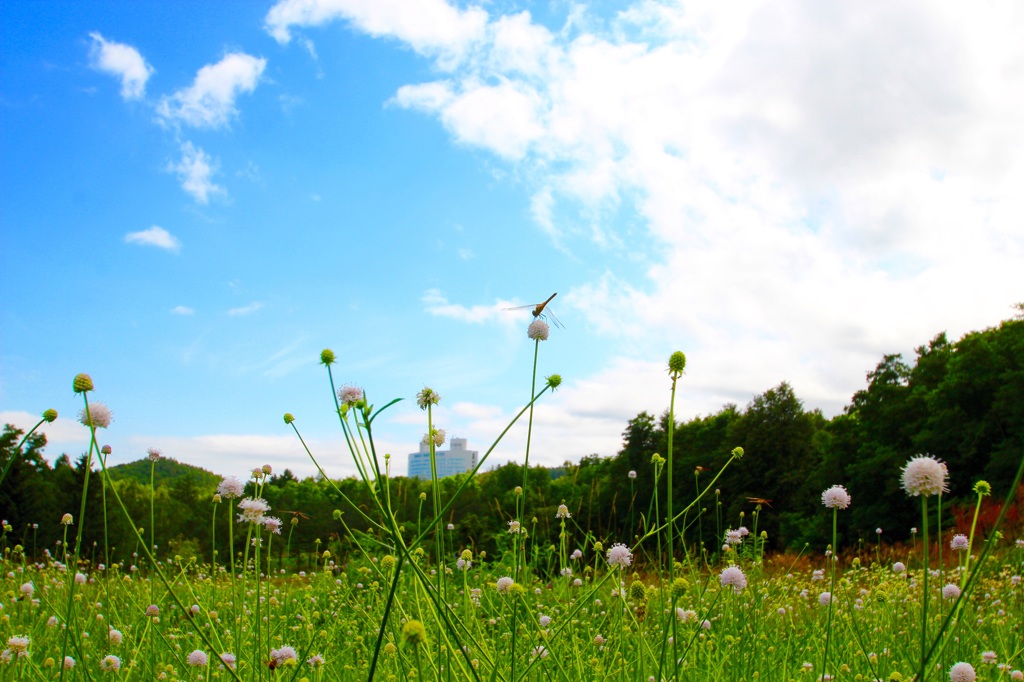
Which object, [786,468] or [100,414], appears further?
Answer: [786,468]

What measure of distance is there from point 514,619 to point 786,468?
28481 millimetres

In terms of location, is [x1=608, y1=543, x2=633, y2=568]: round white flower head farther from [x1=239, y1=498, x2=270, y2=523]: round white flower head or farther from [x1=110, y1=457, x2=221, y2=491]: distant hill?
[x1=110, y1=457, x2=221, y2=491]: distant hill

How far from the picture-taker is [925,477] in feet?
5.54

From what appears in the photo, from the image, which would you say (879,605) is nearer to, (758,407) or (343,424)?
(343,424)

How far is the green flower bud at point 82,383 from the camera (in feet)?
6.41

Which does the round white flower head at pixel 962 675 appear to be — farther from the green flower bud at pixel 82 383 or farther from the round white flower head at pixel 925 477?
the green flower bud at pixel 82 383

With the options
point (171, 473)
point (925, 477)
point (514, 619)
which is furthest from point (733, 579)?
point (171, 473)

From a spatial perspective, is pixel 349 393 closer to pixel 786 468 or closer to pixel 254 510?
pixel 254 510

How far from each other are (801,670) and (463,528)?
55.9 ft

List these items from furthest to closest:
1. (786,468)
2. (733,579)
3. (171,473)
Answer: (171,473) → (786,468) → (733,579)

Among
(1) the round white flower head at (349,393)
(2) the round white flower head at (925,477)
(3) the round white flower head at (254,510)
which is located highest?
(1) the round white flower head at (349,393)

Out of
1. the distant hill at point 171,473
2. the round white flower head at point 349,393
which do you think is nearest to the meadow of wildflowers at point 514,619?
the round white flower head at point 349,393

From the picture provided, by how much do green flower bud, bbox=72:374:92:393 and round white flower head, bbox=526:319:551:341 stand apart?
142cm

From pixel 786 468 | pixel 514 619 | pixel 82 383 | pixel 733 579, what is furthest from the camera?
pixel 786 468
